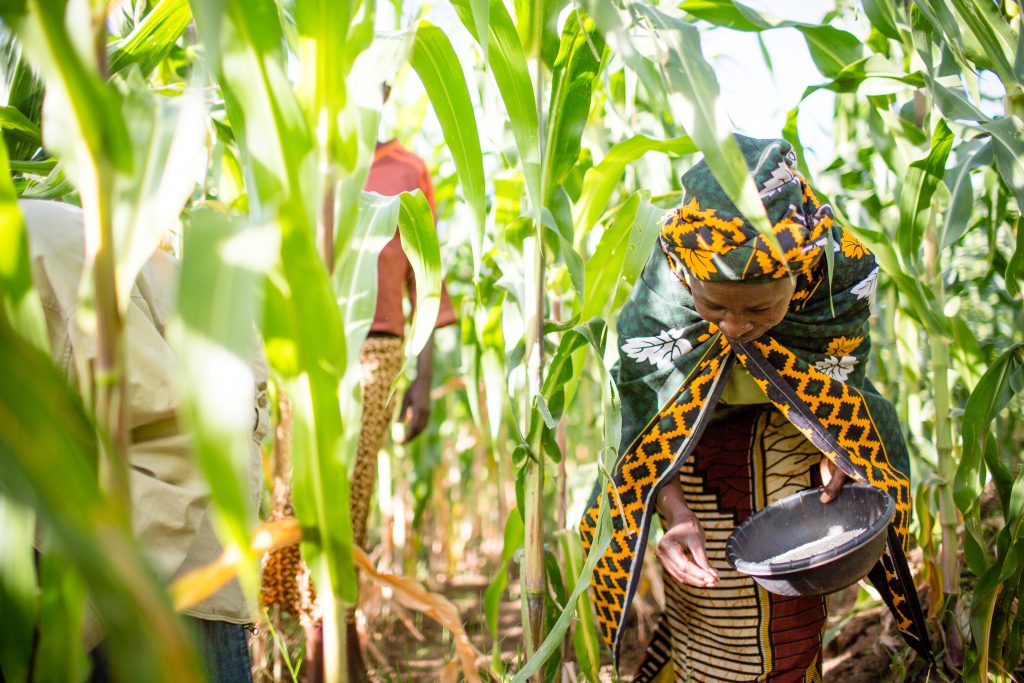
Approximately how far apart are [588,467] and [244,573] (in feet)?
5.00

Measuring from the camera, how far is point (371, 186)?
83.0 inches

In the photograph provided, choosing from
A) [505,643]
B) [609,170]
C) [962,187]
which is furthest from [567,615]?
[505,643]

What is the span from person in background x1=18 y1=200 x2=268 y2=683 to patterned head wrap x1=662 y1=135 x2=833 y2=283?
2.08ft

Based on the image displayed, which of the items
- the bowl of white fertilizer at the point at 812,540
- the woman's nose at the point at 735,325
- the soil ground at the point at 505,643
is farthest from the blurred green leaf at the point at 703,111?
the soil ground at the point at 505,643

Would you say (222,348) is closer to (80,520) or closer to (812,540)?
(80,520)

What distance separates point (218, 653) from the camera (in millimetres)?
1125

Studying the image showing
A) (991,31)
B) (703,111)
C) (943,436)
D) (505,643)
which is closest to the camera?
(703,111)

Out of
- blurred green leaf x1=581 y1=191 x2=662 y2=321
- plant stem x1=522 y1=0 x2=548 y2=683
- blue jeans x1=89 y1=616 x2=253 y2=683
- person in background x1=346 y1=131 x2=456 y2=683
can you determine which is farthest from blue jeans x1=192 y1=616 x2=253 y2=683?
person in background x1=346 y1=131 x2=456 y2=683

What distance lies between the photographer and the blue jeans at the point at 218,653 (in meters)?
1.07

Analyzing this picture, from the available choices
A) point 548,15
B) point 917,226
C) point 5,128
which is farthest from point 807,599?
point 5,128

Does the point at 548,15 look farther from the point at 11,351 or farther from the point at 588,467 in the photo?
the point at 588,467

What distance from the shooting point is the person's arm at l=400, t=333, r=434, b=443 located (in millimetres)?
2178

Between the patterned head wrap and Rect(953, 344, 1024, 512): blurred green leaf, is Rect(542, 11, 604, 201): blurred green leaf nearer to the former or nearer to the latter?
the patterned head wrap

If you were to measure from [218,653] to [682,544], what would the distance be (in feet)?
2.39
